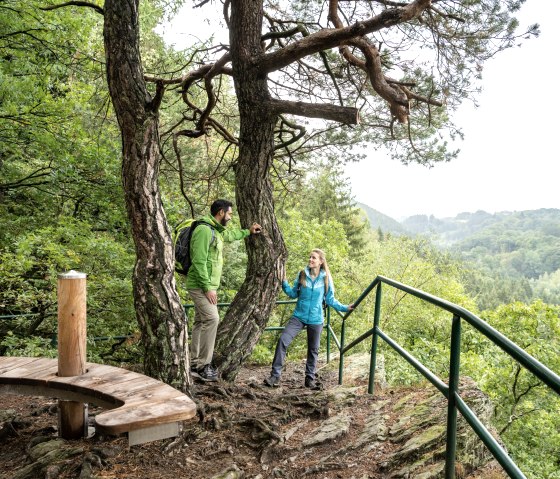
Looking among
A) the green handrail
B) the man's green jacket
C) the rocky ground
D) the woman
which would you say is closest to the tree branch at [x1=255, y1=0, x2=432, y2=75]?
the man's green jacket

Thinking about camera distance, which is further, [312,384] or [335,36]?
[312,384]

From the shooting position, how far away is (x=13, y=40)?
7031 mm

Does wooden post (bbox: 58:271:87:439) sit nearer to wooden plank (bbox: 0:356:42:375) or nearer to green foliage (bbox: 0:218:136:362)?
wooden plank (bbox: 0:356:42:375)

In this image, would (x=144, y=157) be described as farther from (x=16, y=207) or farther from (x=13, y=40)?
(x=16, y=207)

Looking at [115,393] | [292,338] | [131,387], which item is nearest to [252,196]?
[292,338]

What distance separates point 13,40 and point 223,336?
5.45 meters

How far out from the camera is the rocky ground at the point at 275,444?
2889 mm

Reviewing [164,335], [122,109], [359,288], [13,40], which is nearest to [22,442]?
[164,335]

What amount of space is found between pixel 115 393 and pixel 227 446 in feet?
3.19

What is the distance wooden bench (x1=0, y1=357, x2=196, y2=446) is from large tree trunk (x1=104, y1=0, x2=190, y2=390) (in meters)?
0.59

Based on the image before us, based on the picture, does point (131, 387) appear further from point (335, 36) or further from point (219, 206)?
point (335, 36)

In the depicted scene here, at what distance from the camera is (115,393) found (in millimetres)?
2699

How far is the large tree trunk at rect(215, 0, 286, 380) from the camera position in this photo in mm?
5148

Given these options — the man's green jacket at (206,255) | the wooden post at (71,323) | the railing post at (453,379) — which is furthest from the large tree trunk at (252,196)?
the railing post at (453,379)
